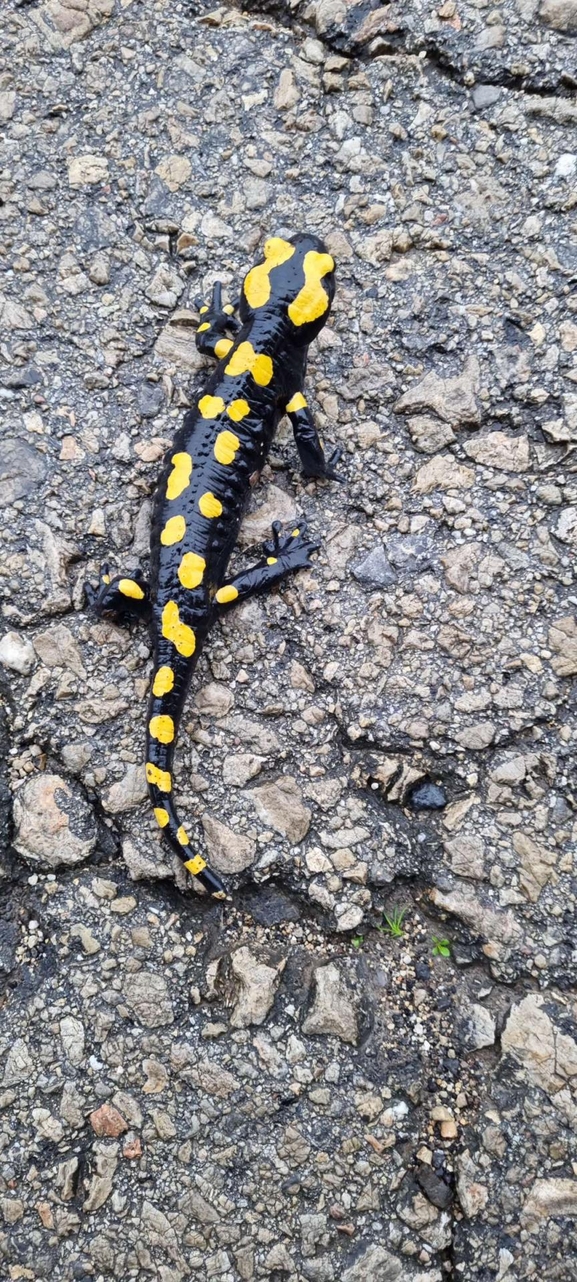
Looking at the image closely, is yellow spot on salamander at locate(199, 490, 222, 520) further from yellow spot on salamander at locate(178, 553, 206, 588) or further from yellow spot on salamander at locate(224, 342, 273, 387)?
yellow spot on salamander at locate(224, 342, 273, 387)

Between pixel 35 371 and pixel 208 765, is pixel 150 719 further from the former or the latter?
pixel 35 371

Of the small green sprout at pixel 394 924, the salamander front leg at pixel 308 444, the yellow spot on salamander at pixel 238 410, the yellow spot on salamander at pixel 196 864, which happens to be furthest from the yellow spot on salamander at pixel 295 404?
the small green sprout at pixel 394 924

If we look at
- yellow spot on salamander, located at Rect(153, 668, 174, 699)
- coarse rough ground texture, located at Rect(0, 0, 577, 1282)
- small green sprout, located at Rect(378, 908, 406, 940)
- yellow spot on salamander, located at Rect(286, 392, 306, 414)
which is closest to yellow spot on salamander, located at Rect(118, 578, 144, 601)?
coarse rough ground texture, located at Rect(0, 0, 577, 1282)

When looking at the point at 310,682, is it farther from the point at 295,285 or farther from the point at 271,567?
the point at 295,285

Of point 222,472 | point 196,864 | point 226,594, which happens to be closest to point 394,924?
point 196,864

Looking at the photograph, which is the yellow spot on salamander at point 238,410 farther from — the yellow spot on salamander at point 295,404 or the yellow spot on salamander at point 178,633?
the yellow spot on salamander at point 178,633

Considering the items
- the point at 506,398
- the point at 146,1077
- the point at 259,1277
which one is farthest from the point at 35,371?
the point at 259,1277
